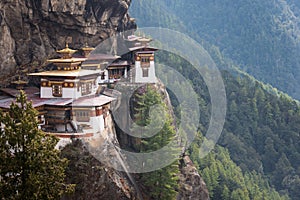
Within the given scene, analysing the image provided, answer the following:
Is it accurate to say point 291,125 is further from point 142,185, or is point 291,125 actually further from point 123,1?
point 142,185

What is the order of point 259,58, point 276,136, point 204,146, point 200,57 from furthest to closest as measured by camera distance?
point 259,58
point 200,57
point 276,136
point 204,146

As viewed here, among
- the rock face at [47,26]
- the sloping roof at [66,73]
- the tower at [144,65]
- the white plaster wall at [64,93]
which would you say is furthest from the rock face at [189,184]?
the rock face at [47,26]

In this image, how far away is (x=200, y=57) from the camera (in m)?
107

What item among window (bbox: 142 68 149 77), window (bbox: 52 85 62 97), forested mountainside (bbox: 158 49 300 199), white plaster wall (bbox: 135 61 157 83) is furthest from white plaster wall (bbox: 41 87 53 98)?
forested mountainside (bbox: 158 49 300 199)

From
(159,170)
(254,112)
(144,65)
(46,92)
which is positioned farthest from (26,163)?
(254,112)

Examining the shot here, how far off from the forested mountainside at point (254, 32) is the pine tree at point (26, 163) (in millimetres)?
138483

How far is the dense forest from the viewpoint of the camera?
194 feet

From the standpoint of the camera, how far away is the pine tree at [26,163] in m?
19.6

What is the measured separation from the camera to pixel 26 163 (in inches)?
782

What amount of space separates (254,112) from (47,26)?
56198 millimetres

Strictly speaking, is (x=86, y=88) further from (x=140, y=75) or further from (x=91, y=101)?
(x=140, y=75)

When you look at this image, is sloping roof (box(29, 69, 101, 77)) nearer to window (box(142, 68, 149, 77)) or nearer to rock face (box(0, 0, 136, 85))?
rock face (box(0, 0, 136, 85))

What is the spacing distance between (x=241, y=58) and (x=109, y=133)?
481 feet

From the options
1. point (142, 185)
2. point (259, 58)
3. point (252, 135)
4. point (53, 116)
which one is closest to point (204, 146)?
point (252, 135)
